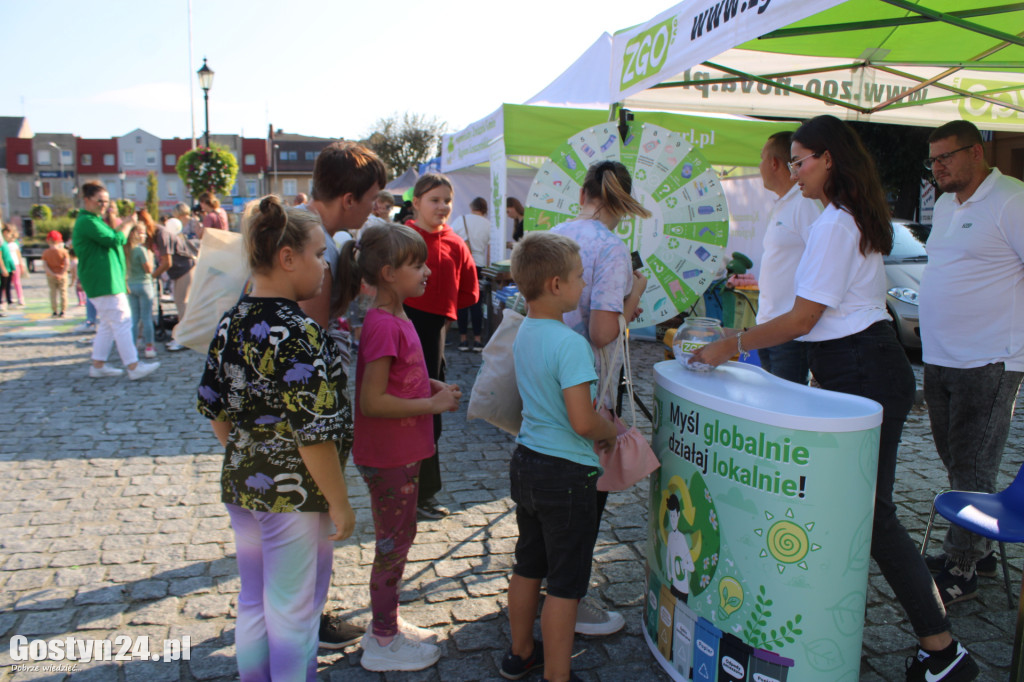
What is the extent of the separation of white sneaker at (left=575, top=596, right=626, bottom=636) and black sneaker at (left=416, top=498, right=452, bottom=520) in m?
1.29

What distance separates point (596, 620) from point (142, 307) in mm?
7766

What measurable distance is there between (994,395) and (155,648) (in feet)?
11.9

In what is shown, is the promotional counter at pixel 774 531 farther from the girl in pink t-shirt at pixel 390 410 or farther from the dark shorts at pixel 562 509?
the girl in pink t-shirt at pixel 390 410

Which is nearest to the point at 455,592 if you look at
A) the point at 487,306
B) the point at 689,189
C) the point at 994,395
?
the point at 994,395

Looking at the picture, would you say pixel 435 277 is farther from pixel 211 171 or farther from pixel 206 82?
pixel 211 171

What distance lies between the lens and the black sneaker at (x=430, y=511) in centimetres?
387

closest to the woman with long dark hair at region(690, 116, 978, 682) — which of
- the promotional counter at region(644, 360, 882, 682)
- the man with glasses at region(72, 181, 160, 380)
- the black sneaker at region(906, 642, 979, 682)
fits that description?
the black sneaker at region(906, 642, 979, 682)

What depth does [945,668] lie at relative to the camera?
230cm

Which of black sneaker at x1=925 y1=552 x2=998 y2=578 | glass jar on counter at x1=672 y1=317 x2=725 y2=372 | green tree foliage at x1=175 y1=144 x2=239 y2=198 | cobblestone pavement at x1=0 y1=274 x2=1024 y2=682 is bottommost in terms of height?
cobblestone pavement at x1=0 y1=274 x2=1024 y2=682

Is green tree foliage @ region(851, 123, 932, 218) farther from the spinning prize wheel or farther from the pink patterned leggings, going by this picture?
the pink patterned leggings

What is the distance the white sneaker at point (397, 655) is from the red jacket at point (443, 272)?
2125 mm

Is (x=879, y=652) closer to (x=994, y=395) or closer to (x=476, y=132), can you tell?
(x=994, y=395)

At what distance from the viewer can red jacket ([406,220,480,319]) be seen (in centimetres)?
421

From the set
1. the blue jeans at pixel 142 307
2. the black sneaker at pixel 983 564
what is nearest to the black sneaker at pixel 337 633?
the black sneaker at pixel 983 564
